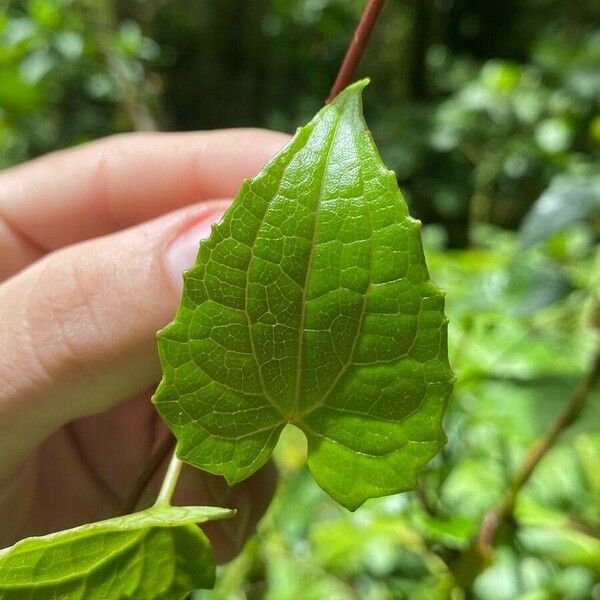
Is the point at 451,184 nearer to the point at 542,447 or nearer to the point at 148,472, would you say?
the point at 542,447

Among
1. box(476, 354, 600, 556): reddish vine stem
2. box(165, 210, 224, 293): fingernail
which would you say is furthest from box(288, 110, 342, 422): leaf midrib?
box(476, 354, 600, 556): reddish vine stem

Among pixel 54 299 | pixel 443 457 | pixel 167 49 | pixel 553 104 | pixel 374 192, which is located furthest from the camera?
pixel 167 49

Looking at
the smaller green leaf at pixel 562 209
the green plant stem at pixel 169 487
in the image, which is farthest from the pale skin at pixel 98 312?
the smaller green leaf at pixel 562 209

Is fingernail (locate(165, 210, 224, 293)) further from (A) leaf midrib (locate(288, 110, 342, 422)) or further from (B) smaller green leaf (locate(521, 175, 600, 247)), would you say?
(B) smaller green leaf (locate(521, 175, 600, 247))

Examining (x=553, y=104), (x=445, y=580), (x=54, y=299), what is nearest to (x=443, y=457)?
(x=445, y=580)

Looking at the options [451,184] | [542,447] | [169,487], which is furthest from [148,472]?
[451,184]

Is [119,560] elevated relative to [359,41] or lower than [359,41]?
lower

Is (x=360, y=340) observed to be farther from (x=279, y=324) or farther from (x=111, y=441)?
(x=111, y=441)
